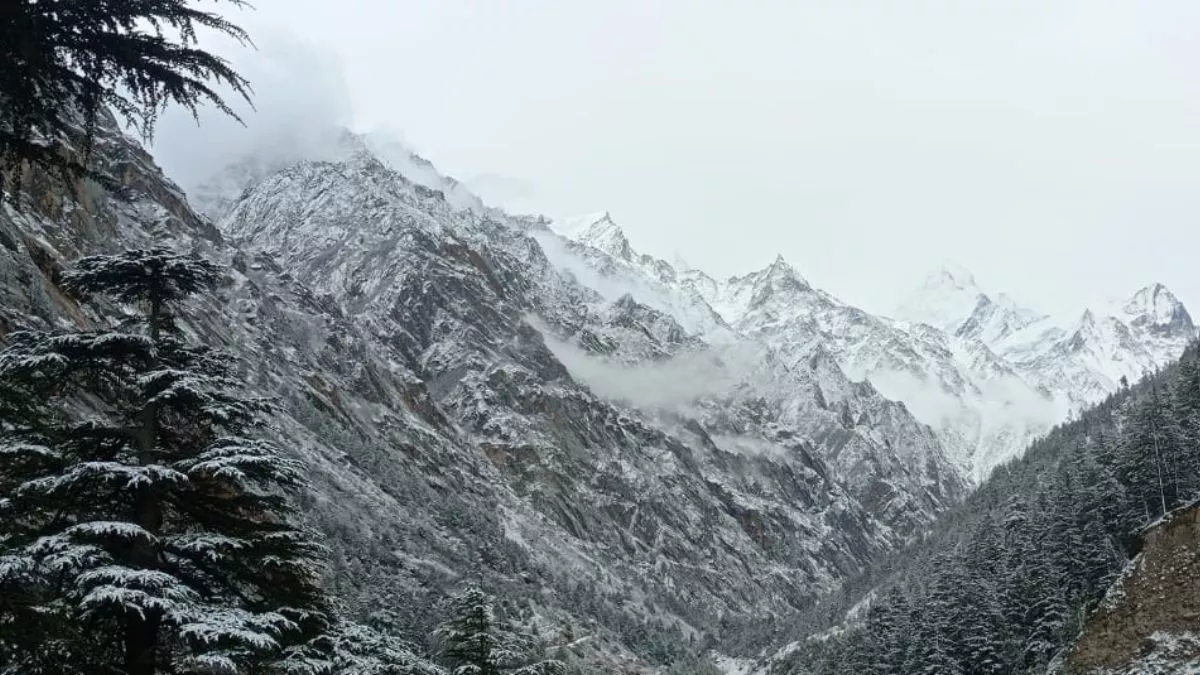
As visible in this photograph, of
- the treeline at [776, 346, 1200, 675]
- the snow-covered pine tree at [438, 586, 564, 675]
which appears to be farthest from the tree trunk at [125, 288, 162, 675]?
the treeline at [776, 346, 1200, 675]

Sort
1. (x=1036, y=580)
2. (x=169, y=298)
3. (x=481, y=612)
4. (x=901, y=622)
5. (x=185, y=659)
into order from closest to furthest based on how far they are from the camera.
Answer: (x=185, y=659)
(x=169, y=298)
(x=481, y=612)
(x=1036, y=580)
(x=901, y=622)

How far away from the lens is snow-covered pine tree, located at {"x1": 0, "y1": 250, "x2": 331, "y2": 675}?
11586mm

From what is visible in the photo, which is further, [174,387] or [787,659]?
[787,659]

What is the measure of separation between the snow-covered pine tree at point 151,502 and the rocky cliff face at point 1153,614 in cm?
4212

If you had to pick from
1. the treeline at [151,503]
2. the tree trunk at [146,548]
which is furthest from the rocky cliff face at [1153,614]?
the tree trunk at [146,548]

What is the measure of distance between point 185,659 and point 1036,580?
6986cm

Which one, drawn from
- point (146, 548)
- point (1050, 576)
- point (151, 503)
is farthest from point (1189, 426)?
point (146, 548)

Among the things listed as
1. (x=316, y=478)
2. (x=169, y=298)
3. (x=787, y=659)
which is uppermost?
(x=316, y=478)

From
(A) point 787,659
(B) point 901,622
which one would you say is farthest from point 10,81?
(A) point 787,659

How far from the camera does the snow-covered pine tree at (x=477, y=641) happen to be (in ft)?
109

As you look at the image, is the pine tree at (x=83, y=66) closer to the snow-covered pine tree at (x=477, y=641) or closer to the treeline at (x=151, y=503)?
the treeline at (x=151, y=503)

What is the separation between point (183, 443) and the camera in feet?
46.3

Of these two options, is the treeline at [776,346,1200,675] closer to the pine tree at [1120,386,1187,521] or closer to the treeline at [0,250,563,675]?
the pine tree at [1120,386,1187,521]

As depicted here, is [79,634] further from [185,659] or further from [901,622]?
[901,622]
